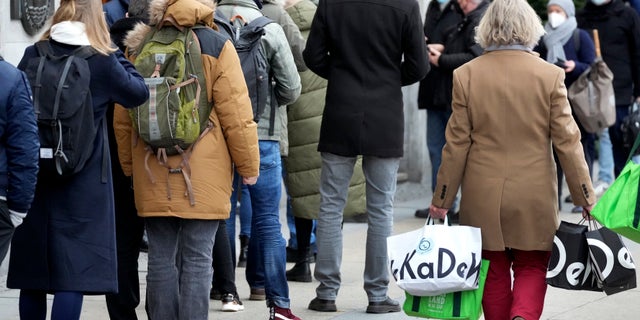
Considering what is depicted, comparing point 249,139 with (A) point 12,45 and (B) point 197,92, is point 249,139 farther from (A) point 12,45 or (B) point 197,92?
(A) point 12,45

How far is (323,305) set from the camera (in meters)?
7.25

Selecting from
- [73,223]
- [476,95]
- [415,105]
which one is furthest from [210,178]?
[415,105]

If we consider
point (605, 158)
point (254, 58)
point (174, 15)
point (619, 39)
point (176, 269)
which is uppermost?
point (174, 15)

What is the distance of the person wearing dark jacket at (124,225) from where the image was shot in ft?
20.4

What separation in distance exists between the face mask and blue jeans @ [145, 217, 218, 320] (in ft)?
19.4

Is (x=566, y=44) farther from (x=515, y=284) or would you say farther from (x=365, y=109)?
(x=515, y=284)

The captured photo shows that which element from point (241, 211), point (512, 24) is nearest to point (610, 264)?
point (512, 24)

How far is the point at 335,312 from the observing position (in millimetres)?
7262

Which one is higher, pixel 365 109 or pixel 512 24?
pixel 512 24

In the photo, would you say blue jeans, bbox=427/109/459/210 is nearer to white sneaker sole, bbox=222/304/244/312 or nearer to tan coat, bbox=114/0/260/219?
white sneaker sole, bbox=222/304/244/312

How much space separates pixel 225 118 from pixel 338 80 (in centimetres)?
153

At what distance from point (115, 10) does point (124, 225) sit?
1206mm

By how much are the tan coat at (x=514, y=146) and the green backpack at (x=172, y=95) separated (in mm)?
1191

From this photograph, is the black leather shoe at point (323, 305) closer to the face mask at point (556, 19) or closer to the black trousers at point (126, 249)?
the black trousers at point (126, 249)
